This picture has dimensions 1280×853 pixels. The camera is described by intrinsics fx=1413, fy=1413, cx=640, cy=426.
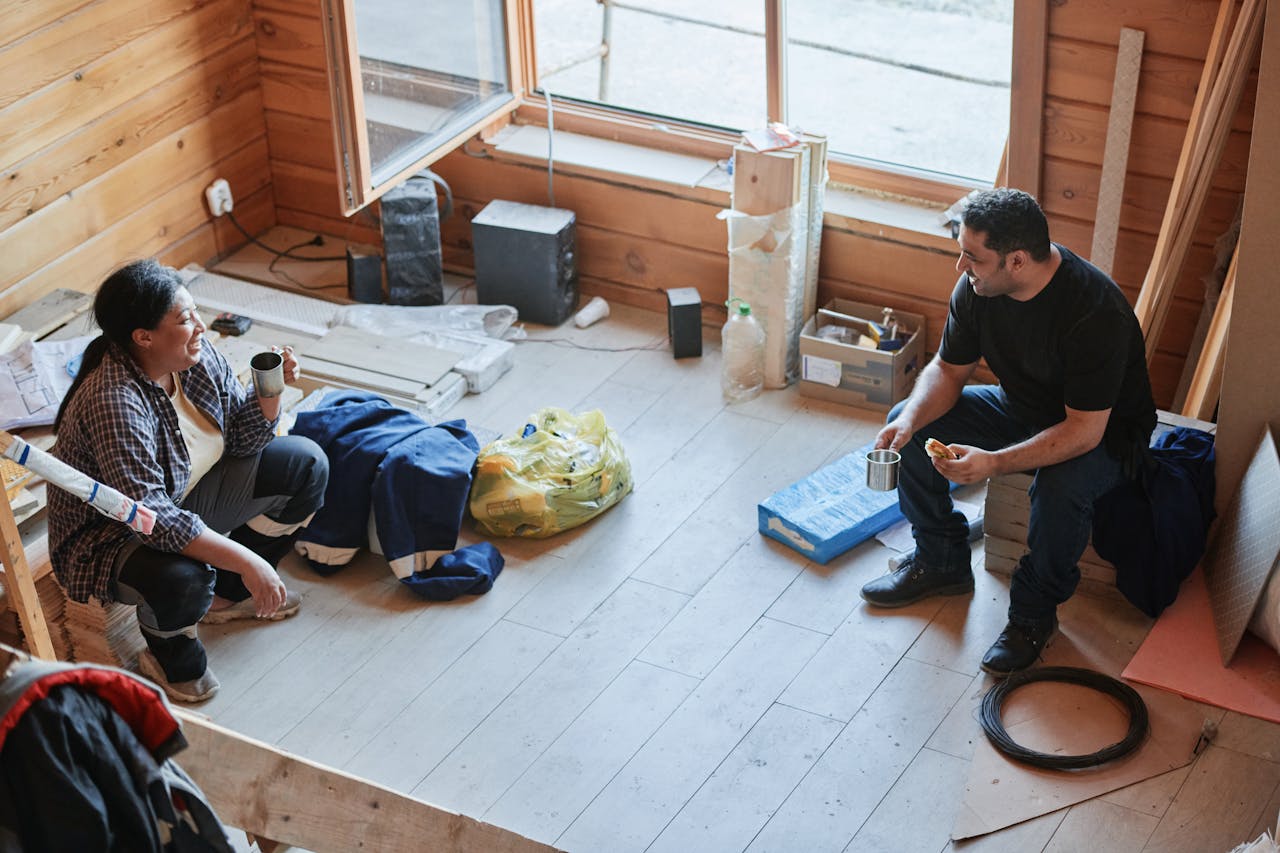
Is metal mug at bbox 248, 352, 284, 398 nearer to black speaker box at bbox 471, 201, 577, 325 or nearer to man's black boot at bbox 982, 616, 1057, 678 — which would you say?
black speaker box at bbox 471, 201, 577, 325

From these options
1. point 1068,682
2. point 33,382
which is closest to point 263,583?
point 33,382

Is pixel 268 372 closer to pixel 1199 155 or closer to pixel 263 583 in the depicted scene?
pixel 263 583

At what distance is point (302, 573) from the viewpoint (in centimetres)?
336

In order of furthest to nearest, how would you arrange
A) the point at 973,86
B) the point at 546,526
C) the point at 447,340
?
the point at 447,340 < the point at 973,86 < the point at 546,526

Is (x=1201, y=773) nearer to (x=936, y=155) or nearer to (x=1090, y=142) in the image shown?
(x=1090, y=142)

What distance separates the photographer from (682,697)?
296cm

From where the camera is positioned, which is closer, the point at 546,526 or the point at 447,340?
the point at 546,526

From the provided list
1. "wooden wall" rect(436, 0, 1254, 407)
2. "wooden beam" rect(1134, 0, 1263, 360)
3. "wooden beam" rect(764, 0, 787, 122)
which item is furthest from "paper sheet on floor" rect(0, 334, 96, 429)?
"wooden beam" rect(1134, 0, 1263, 360)

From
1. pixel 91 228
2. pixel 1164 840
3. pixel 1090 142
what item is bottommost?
pixel 1164 840

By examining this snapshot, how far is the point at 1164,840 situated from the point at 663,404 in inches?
74.3

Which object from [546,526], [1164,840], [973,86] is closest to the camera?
[1164,840]

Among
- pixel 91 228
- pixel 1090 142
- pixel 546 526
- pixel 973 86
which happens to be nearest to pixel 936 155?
pixel 973 86

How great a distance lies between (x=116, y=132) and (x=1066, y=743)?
3.08m

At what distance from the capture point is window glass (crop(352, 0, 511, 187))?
12.9ft
